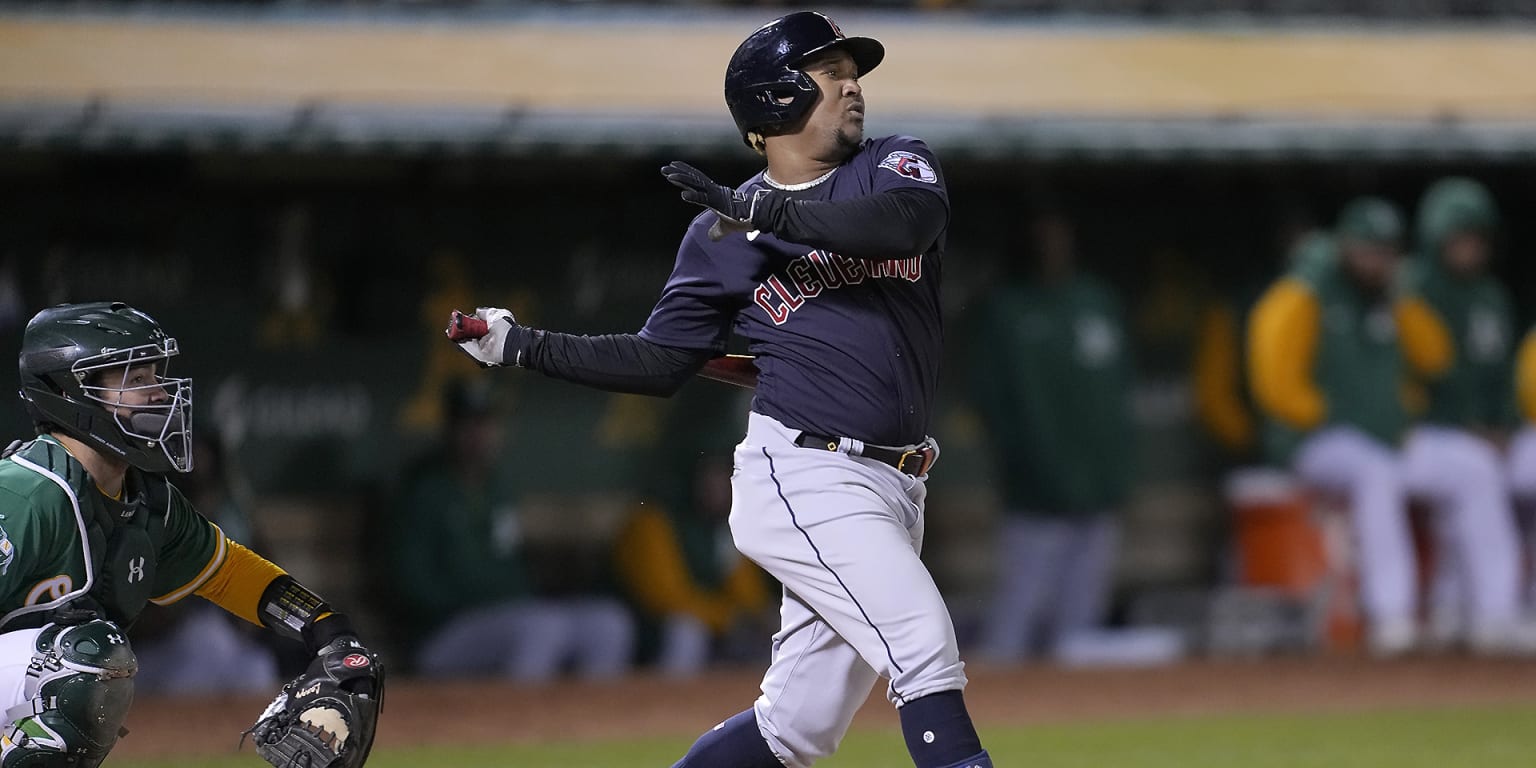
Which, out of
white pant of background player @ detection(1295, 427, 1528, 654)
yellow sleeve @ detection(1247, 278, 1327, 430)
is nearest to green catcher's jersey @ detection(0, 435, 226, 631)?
yellow sleeve @ detection(1247, 278, 1327, 430)

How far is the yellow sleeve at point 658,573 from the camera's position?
31.0 feet

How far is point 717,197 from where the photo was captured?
3.78 meters

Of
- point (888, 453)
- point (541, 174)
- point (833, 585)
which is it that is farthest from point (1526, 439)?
point (833, 585)

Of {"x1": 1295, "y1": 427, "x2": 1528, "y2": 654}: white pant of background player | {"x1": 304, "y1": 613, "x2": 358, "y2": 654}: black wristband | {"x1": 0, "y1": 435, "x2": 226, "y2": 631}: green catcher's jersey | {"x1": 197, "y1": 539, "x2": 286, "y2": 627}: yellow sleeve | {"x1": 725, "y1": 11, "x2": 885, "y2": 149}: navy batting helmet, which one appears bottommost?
{"x1": 1295, "y1": 427, "x2": 1528, "y2": 654}: white pant of background player

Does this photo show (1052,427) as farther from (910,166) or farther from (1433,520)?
(910,166)

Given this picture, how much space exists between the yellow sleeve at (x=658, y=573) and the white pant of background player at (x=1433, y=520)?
106 inches

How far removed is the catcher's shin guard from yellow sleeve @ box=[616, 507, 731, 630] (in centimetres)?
584

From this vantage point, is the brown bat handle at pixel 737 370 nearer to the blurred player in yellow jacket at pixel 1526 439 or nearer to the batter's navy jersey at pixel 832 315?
the batter's navy jersey at pixel 832 315

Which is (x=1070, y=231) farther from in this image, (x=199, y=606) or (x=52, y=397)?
(x=52, y=397)

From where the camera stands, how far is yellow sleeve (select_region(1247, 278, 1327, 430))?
9.28 meters

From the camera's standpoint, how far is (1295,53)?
428 inches

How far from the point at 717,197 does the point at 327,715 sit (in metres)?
1.12

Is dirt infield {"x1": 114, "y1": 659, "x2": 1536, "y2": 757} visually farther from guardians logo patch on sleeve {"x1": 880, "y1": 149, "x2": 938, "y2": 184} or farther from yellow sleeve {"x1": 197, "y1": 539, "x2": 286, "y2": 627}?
guardians logo patch on sleeve {"x1": 880, "y1": 149, "x2": 938, "y2": 184}

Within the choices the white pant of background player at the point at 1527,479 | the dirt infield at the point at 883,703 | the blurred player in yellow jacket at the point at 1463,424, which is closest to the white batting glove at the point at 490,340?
the dirt infield at the point at 883,703
